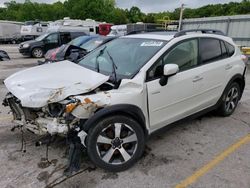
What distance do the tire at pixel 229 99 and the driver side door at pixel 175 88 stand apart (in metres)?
0.94

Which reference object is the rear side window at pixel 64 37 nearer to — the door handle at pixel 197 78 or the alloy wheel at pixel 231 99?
the alloy wheel at pixel 231 99

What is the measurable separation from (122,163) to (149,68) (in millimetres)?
1233

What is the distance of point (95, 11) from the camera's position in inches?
2121

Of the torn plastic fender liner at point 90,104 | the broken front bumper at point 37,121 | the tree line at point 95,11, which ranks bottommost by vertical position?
the broken front bumper at point 37,121

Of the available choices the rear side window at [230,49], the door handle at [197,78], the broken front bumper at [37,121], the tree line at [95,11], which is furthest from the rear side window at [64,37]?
the tree line at [95,11]

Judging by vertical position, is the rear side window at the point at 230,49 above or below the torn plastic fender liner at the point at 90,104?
above

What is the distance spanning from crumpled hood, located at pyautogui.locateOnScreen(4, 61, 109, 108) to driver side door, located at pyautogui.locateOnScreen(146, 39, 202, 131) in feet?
2.23

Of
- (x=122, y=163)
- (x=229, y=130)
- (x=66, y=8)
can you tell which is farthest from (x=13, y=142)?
(x=66, y=8)

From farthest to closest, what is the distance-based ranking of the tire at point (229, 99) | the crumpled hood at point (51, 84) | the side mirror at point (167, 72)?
the tire at point (229, 99)
the side mirror at point (167, 72)
the crumpled hood at point (51, 84)

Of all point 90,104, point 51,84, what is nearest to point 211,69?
point 90,104

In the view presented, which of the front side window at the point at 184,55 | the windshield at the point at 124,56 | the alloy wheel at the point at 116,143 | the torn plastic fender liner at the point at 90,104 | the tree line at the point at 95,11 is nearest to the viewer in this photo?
the torn plastic fender liner at the point at 90,104

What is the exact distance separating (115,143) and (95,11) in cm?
5488

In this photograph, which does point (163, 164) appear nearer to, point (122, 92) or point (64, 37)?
point (122, 92)

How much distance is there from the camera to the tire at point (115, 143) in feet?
8.86
